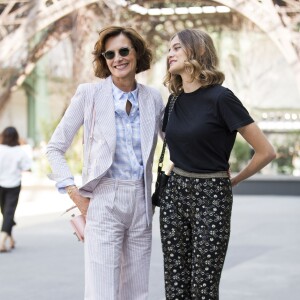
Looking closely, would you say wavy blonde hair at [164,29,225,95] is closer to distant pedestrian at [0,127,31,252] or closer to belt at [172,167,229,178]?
belt at [172,167,229,178]

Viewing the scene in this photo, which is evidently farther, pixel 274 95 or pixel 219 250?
pixel 274 95

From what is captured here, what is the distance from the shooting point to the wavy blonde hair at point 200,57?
146 inches

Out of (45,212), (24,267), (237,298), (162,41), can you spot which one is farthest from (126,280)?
(162,41)

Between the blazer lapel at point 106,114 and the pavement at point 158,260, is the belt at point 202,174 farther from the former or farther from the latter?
the pavement at point 158,260

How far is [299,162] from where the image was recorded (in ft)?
71.8

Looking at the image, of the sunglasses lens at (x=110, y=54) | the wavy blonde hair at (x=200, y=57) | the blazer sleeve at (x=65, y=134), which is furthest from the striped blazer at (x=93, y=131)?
the wavy blonde hair at (x=200, y=57)

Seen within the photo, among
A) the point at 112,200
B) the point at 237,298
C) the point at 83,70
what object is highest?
the point at 83,70

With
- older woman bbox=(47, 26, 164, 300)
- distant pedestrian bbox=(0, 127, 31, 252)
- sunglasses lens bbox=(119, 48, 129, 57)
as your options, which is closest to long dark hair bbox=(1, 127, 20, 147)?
distant pedestrian bbox=(0, 127, 31, 252)

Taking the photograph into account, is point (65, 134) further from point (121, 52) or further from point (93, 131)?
point (121, 52)

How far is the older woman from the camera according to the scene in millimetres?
3775

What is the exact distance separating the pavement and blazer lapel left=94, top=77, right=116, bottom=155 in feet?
8.89

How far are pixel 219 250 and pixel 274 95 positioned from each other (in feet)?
117

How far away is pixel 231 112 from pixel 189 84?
25 centimetres

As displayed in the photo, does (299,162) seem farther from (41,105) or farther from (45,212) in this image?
(41,105)
